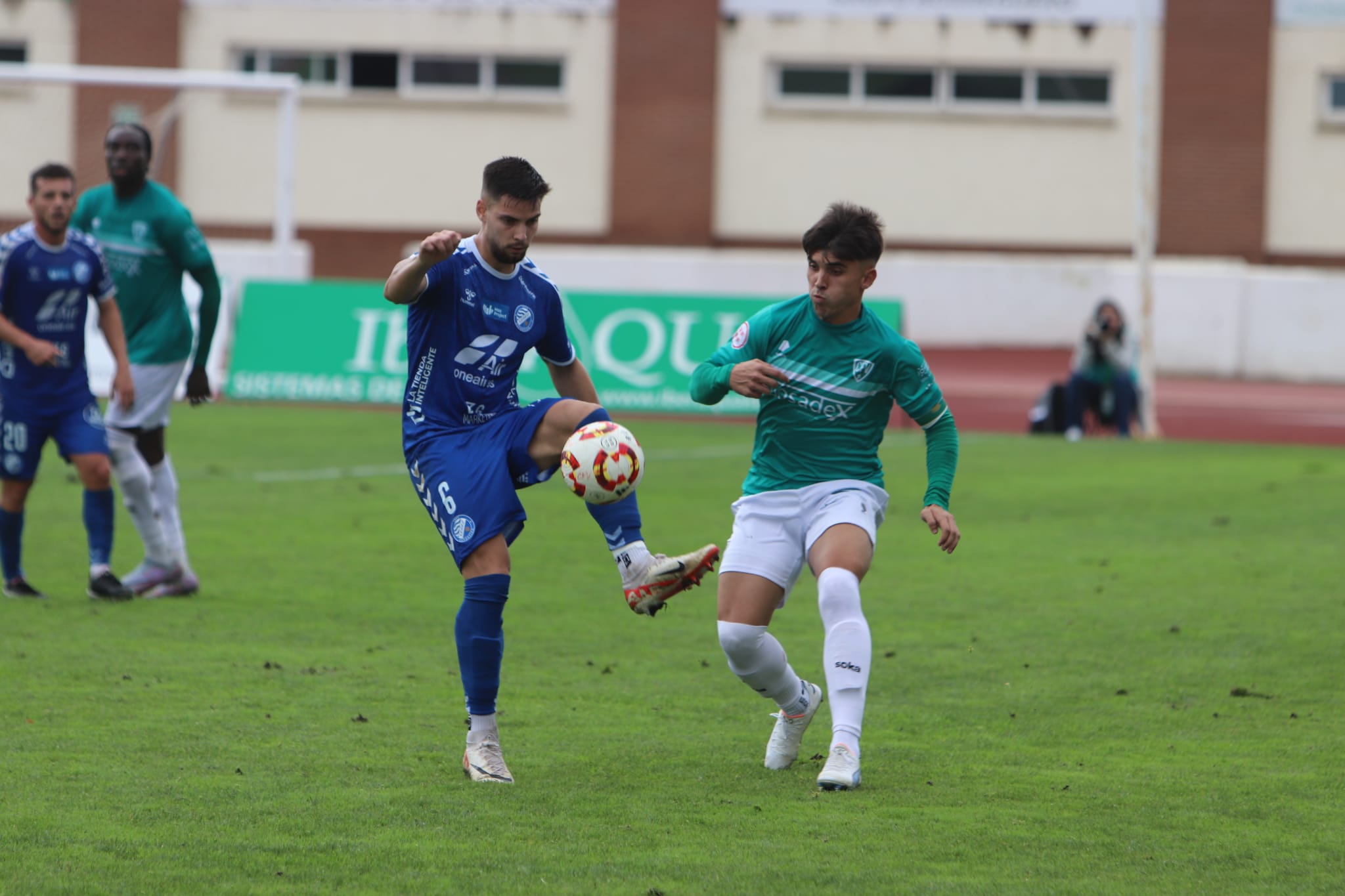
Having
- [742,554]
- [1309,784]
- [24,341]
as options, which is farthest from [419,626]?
[1309,784]

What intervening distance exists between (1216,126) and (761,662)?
1076 inches

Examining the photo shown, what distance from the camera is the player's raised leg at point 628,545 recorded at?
5.37 m

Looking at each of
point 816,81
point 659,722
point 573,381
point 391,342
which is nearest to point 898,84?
point 816,81

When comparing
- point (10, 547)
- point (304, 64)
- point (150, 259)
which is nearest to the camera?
point (10, 547)

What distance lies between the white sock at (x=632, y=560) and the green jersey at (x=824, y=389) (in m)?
0.51

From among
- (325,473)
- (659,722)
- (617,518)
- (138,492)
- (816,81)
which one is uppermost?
(816,81)

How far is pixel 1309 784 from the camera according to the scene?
5578 millimetres

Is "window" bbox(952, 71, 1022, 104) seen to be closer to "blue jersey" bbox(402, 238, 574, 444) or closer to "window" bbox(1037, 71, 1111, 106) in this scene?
"window" bbox(1037, 71, 1111, 106)

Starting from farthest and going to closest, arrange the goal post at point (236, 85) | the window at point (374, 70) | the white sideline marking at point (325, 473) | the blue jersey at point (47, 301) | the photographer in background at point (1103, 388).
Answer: the window at point (374, 70), the goal post at point (236, 85), the photographer in background at point (1103, 388), the white sideline marking at point (325, 473), the blue jersey at point (47, 301)

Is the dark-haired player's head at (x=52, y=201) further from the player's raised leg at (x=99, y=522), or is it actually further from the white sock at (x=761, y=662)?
the white sock at (x=761, y=662)

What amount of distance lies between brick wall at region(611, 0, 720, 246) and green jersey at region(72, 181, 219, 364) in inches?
873

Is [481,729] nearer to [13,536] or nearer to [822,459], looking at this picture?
[822,459]

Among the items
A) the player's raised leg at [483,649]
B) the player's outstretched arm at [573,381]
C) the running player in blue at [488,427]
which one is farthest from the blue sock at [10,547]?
the player's raised leg at [483,649]

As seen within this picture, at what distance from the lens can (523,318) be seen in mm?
5668
